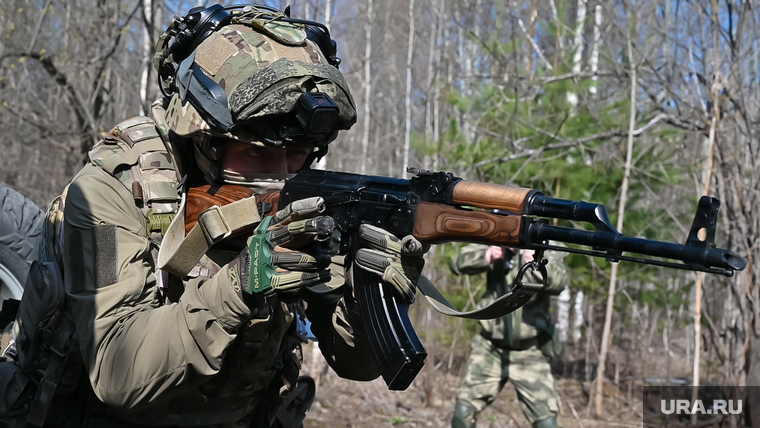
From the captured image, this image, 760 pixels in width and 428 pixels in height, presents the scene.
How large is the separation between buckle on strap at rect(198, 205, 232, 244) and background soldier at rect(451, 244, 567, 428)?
4.07 meters

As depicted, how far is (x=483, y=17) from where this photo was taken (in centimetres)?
1709

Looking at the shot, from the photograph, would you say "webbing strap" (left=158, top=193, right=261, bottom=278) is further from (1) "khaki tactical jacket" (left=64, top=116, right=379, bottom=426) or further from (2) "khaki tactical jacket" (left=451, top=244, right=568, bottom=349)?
(2) "khaki tactical jacket" (left=451, top=244, right=568, bottom=349)

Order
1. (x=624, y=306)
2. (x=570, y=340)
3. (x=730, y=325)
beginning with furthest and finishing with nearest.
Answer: (x=570, y=340) < (x=624, y=306) < (x=730, y=325)

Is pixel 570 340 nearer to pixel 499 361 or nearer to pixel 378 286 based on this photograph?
pixel 499 361

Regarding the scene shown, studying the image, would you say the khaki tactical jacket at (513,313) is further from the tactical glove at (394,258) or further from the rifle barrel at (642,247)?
the rifle barrel at (642,247)

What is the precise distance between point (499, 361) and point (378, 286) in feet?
14.3

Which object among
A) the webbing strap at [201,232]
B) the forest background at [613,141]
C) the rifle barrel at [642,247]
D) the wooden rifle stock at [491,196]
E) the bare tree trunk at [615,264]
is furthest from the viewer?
the bare tree trunk at [615,264]

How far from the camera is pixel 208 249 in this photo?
2623 millimetres

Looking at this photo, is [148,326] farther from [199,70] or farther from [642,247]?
[642,247]

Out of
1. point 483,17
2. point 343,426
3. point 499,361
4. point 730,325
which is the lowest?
point 343,426

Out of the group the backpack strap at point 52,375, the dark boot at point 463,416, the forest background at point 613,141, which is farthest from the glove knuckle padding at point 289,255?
the forest background at point 613,141

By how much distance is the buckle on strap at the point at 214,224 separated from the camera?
8.14 feet

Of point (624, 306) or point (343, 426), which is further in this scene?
point (624, 306)

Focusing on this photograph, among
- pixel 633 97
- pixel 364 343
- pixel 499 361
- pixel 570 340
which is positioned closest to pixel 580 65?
pixel 633 97
